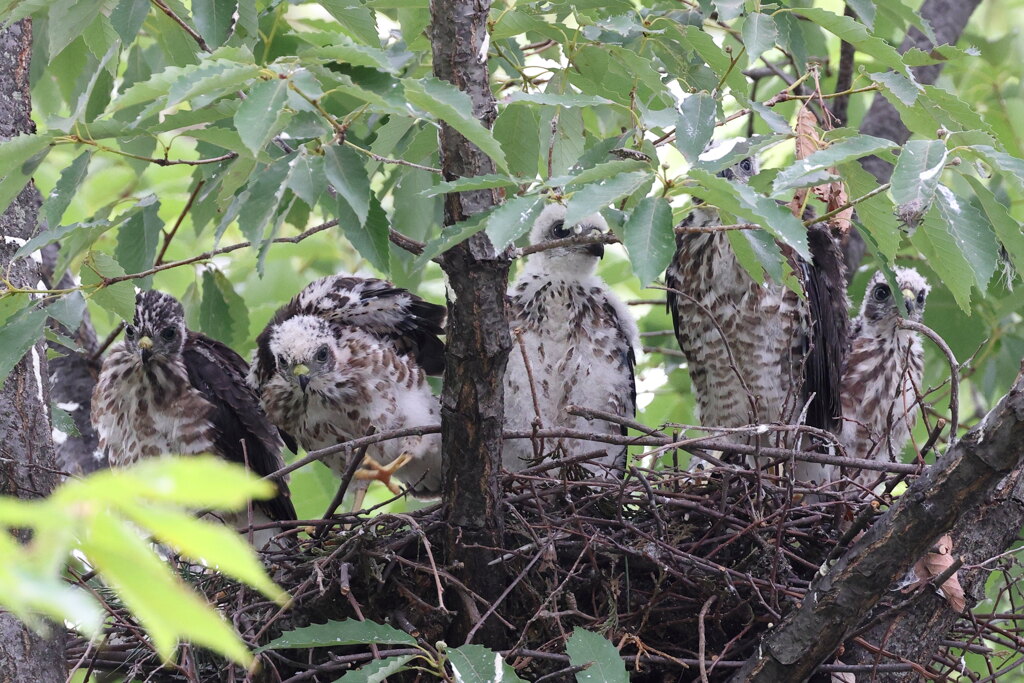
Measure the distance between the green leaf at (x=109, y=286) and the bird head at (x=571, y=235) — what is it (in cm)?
152

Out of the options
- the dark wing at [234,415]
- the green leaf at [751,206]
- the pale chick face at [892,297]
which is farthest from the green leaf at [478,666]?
the pale chick face at [892,297]

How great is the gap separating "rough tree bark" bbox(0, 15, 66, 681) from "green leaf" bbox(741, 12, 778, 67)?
174cm

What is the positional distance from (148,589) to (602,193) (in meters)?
1.19

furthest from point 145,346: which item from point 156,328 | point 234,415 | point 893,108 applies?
point 893,108

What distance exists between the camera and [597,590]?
3.00 metres

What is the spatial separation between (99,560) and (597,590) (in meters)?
2.34

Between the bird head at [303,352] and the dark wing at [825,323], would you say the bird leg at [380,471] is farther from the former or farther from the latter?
the dark wing at [825,323]

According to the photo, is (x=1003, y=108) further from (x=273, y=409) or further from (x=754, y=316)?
(x=273, y=409)

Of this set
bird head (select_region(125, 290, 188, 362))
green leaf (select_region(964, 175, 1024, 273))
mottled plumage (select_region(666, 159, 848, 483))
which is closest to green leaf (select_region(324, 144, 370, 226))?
green leaf (select_region(964, 175, 1024, 273))

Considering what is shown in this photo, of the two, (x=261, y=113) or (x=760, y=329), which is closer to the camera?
(x=261, y=113)

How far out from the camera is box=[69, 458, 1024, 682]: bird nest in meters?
2.79

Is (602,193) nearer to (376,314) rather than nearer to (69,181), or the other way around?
(69,181)

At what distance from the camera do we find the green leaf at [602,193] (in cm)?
174

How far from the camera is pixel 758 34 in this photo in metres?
2.37
